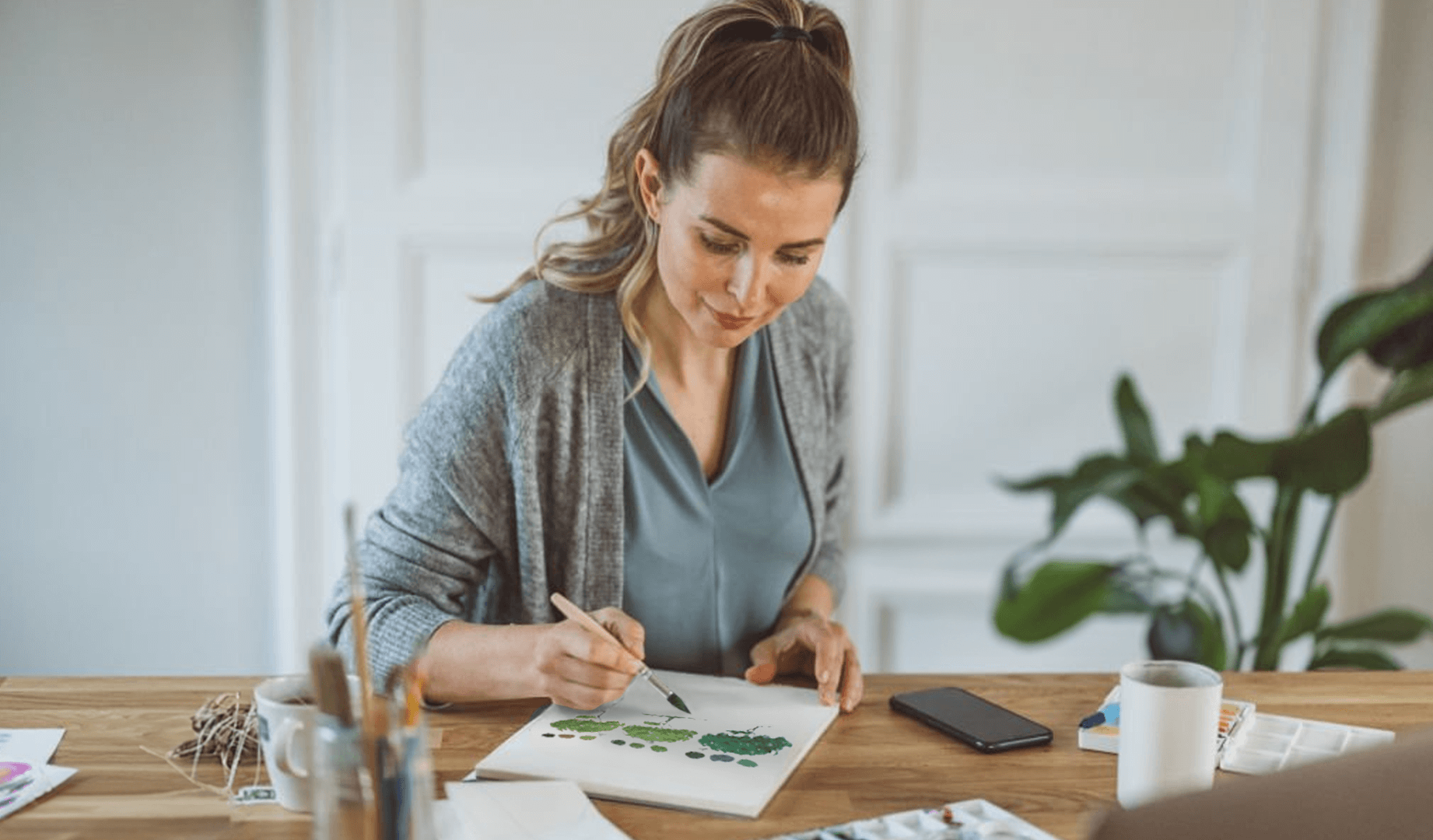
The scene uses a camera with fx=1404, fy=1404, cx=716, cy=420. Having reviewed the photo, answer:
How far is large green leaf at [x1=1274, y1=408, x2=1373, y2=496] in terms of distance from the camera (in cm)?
229

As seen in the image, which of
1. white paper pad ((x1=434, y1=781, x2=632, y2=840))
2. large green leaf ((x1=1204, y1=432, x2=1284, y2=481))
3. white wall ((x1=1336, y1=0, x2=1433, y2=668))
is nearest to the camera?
white paper pad ((x1=434, y1=781, x2=632, y2=840))

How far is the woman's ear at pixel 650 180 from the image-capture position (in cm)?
152

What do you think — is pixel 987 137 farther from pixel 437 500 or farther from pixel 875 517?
pixel 437 500

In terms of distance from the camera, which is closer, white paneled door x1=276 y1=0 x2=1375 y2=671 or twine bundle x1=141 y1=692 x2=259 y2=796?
twine bundle x1=141 y1=692 x2=259 y2=796

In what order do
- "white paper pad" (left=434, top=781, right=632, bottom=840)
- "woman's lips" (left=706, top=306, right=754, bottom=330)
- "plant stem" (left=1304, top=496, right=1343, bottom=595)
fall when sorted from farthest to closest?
"plant stem" (left=1304, top=496, right=1343, bottom=595), "woman's lips" (left=706, top=306, right=754, bottom=330), "white paper pad" (left=434, top=781, right=632, bottom=840)

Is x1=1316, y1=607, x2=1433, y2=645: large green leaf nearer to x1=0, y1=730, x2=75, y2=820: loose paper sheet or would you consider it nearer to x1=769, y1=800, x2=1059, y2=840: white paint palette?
x1=769, y1=800, x2=1059, y2=840: white paint palette

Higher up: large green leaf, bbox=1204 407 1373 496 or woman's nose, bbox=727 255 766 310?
woman's nose, bbox=727 255 766 310

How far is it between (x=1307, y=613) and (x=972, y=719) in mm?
1369

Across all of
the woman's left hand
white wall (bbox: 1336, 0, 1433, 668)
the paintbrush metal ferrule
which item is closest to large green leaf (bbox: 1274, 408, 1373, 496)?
→ white wall (bbox: 1336, 0, 1433, 668)

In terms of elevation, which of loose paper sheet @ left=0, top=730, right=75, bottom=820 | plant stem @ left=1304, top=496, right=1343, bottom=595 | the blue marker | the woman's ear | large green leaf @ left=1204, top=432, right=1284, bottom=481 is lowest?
plant stem @ left=1304, top=496, right=1343, bottom=595

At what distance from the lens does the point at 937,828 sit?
3.61ft

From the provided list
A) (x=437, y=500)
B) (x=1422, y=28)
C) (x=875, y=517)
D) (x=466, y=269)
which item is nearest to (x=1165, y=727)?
(x=437, y=500)

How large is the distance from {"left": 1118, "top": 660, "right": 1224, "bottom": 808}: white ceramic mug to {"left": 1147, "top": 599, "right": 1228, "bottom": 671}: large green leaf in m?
1.34

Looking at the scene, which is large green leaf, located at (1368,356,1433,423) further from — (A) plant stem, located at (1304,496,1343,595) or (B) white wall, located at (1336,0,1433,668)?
(B) white wall, located at (1336,0,1433,668)
